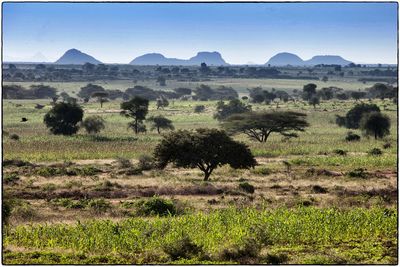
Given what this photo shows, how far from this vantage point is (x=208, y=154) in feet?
115

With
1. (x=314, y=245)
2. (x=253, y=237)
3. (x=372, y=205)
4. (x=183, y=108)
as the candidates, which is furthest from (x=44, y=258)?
(x=183, y=108)

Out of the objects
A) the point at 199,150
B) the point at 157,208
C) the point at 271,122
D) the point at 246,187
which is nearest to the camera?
the point at 157,208

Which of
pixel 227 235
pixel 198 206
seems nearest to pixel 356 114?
pixel 198 206

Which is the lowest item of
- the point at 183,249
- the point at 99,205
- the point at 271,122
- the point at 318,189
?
the point at 318,189

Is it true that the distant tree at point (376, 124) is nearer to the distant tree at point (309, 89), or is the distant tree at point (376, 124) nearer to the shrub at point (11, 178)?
the shrub at point (11, 178)

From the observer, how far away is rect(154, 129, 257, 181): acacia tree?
1379 inches

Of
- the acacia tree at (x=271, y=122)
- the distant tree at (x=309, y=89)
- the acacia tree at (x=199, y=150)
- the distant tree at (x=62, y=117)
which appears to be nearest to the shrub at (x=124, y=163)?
the acacia tree at (x=199, y=150)

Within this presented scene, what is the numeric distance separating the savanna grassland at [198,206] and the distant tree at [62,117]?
22.8ft

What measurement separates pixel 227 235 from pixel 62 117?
→ 50.9 meters

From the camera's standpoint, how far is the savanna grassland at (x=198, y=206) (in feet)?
55.4

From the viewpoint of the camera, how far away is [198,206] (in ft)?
88.6

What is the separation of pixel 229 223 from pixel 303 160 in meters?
25.7

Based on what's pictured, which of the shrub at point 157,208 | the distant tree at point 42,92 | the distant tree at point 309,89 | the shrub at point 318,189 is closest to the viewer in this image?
the shrub at point 157,208

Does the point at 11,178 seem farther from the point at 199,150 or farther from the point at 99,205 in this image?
the point at 199,150
